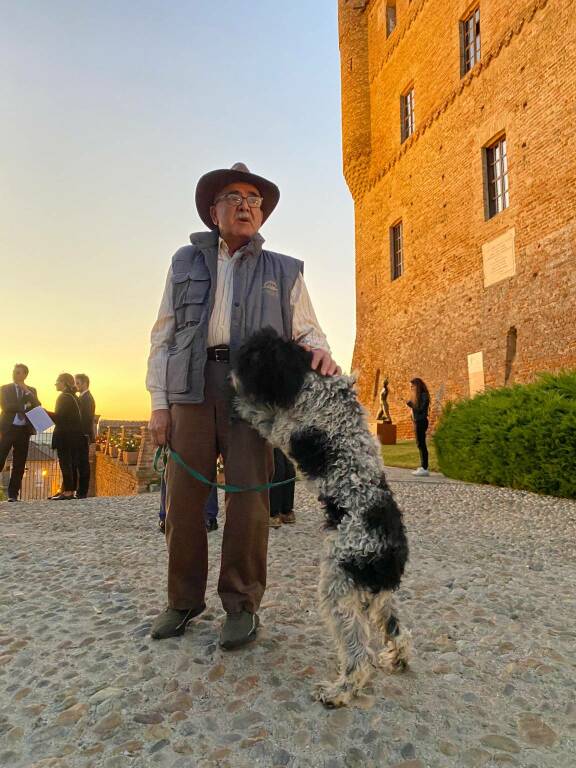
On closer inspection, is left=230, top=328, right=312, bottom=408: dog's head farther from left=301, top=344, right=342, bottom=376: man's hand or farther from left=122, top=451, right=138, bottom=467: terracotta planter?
left=122, top=451, right=138, bottom=467: terracotta planter

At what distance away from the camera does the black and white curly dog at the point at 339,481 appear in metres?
2.14

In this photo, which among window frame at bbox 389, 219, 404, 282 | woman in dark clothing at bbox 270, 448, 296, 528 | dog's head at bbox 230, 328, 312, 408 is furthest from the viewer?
window frame at bbox 389, 219, 404, 282

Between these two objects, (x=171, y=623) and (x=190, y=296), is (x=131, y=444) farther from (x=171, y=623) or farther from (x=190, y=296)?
(x=190, y=296)

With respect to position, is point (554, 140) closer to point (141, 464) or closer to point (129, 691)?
point (141, 464)

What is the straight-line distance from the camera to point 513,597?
11.7ft

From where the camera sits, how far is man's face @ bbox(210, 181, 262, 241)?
2836 millimetres

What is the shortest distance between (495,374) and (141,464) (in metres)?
9.09

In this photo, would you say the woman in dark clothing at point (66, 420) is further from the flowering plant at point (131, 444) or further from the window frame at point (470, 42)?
the window frame at point (470, 42)

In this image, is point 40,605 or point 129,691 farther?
point 40,605

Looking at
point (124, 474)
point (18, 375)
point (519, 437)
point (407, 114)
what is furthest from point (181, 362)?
point (407, 114)

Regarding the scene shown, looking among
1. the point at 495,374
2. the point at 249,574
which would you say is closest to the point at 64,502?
the point at 249,574

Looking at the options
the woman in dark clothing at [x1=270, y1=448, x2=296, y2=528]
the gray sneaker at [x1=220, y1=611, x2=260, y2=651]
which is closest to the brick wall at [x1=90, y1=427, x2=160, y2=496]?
the woman in dark clothing at [x1=270, y1=448, x2=296, y2=528]

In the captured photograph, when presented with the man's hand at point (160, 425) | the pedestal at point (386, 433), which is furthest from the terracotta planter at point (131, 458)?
the man's hand at point (160, 425)

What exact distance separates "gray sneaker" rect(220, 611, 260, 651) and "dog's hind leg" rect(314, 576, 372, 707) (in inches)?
23.2
